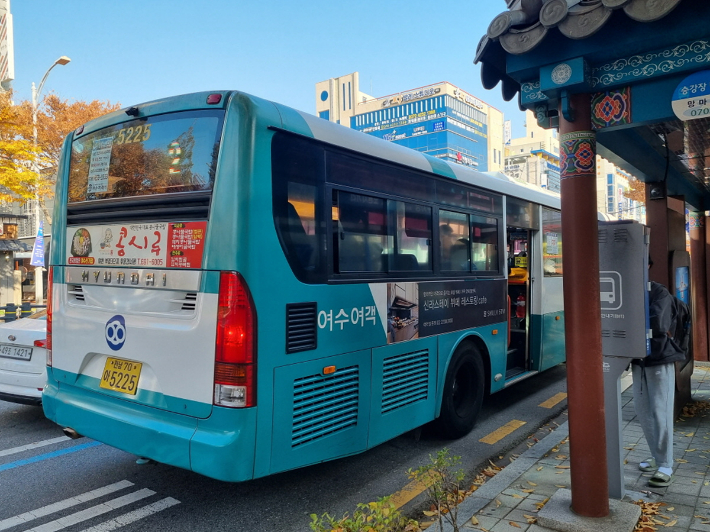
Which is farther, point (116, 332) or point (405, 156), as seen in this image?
point (405, 156)

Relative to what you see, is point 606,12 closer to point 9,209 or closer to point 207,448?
point 207,448

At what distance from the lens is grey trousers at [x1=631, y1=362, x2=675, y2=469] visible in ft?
13.6

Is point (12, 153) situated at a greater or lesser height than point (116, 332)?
greater

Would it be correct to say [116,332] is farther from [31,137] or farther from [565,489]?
[31,137]

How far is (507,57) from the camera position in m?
3.79

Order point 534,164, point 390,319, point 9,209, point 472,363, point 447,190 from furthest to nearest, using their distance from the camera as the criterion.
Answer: point 534,164
point 9,209
point 472,363
point 447,190
point 390,319

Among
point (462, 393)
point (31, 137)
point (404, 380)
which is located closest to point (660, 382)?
point (404, 380)

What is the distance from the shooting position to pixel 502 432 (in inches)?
231

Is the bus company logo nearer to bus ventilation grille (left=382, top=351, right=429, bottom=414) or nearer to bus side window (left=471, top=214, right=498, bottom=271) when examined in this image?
bus ventilation grille (left=382, top=351, right=429, bottom=414)

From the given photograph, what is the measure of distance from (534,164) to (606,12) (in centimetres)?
7023

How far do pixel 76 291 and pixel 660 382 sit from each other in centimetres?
466

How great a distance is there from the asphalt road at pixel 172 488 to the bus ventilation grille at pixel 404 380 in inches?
25.2

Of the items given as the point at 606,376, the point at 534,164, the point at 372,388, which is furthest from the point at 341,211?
the point at 534,164

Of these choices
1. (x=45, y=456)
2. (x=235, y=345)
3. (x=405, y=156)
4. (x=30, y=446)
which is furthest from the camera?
(x=30, y=446)
